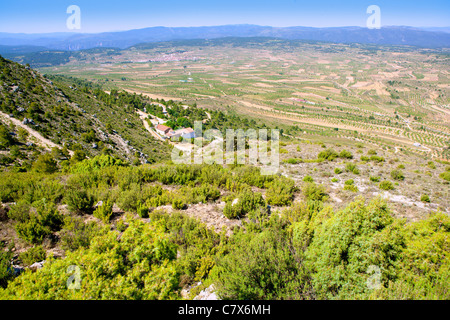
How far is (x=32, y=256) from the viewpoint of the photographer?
16.9 feet

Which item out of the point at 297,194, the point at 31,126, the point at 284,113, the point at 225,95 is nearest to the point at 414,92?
the point at 284,113

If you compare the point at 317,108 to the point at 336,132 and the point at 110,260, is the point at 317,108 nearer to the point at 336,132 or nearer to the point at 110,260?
the point at 336,132

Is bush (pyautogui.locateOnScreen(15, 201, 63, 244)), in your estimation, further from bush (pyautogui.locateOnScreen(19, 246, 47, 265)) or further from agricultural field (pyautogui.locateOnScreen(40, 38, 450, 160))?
agricultural field (pyautogui.locateOnScreen(40, 38, 450, 160))

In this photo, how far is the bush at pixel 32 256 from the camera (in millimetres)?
5094

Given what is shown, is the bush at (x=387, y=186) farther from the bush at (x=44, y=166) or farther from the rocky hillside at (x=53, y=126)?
the rocky hillside at (x=53, y=126)

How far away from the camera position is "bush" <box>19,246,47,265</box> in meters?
5.09

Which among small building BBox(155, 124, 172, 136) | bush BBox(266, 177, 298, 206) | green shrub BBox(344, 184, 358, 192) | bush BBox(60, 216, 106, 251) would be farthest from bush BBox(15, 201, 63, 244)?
small building BBox(155, 124, 172, 136)

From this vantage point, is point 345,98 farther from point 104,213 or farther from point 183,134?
point 104,213

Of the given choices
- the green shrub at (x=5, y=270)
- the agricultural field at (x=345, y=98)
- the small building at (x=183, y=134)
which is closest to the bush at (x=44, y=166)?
the green shrub at (x=5, y=270)

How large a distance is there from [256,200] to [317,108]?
83.5 m

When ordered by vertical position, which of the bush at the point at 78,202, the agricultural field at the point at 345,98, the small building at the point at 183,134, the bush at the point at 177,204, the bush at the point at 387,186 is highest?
the agricultural field at the point at 345,98

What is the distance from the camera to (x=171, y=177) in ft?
35.9

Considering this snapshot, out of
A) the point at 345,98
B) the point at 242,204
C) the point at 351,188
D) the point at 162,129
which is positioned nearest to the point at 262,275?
the point at 242,204

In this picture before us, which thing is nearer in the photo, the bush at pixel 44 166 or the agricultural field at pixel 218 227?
the agricultural field at pixel 218 227
